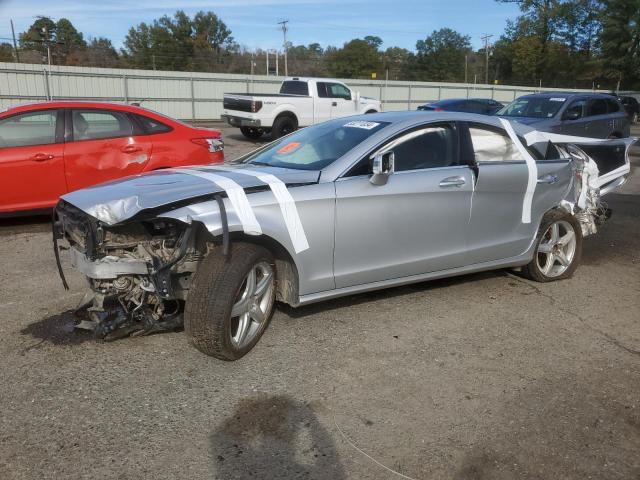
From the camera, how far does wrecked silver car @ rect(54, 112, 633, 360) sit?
3590 mm

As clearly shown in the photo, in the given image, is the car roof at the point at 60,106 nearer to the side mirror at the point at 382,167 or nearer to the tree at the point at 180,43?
the side mirror at the point at 382,167

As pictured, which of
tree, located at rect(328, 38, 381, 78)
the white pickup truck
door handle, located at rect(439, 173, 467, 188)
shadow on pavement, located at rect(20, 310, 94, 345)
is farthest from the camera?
tree, located at rect(328, 38, 381, 78)

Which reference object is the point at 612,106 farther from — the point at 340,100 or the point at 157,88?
the point at 157,88

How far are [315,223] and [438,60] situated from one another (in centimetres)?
8617

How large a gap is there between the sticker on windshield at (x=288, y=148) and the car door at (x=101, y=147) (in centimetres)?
304

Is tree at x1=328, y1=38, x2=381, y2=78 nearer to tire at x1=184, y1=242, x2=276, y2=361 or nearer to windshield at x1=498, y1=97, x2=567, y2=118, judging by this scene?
windshield at x1=498, y1=97, x2=567, y2=118

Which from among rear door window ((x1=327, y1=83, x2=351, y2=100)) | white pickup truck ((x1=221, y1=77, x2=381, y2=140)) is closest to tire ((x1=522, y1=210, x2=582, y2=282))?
white pickup truck ((x1=221, y1=77, x2=381, y2=140))

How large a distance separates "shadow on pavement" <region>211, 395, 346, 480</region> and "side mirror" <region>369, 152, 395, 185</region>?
5.54ft

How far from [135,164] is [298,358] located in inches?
173


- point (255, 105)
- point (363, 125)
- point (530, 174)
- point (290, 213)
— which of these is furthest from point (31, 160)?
point (255, 105)

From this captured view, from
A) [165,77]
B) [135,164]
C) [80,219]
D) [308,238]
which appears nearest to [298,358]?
[308,238]

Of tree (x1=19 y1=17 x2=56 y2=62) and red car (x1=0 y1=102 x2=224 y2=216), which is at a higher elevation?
tree (x1=19 y1=17 x2=56 y2=62)

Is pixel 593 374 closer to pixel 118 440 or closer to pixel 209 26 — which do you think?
pixel 118 440

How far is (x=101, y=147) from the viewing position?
7.12m
